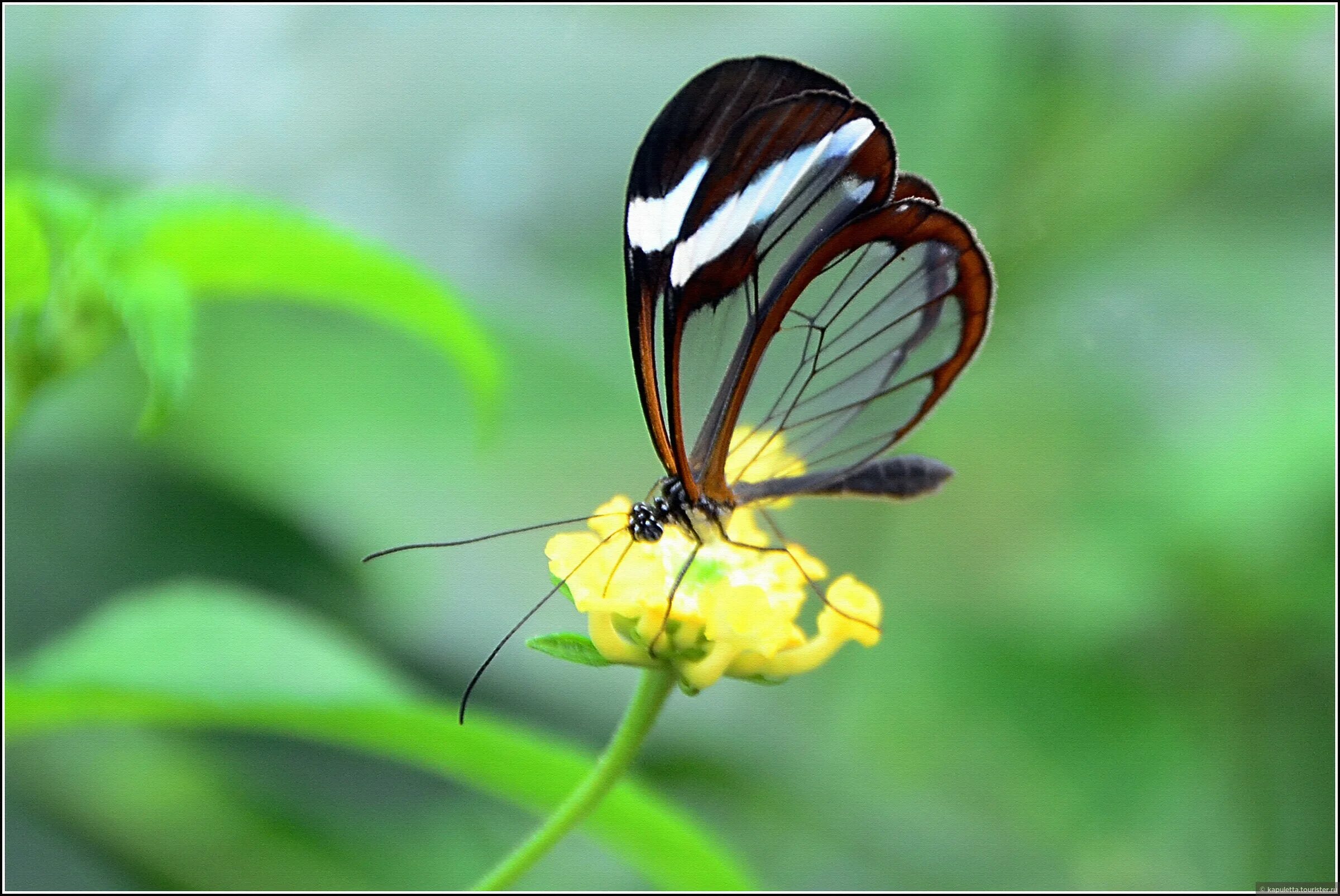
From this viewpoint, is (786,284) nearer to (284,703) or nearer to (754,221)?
(754,221)

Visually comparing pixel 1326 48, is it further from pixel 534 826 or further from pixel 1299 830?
pixel 534 826

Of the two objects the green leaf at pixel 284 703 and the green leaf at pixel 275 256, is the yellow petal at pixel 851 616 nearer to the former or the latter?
the green leaf at pixel 284 703

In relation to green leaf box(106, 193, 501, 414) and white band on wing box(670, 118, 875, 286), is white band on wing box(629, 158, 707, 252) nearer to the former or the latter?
white band on wing box(670, 118, 875, 286)

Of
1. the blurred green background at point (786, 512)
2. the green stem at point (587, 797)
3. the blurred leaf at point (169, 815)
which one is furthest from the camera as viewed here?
the blurred green background at point (786, 512)

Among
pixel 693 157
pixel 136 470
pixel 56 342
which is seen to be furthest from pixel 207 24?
pixel 693 157

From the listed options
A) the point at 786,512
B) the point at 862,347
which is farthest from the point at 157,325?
the point at 786,512

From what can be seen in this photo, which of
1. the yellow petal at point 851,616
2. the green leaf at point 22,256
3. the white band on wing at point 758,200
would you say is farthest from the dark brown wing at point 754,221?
the green leaf at point 22,256

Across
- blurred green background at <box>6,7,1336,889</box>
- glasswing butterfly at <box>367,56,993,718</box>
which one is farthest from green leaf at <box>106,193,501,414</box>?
blurred green background at <box>6,7,1336,889</box>
